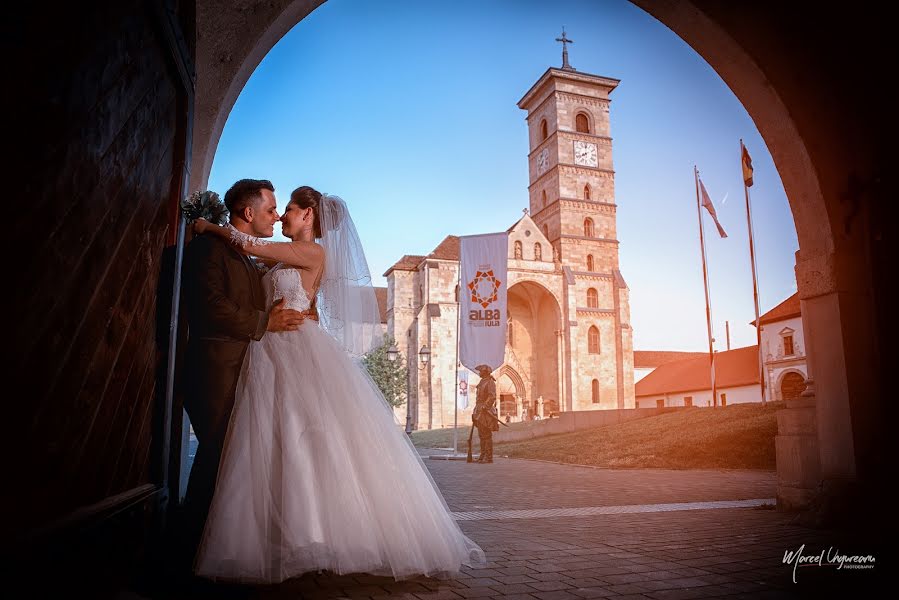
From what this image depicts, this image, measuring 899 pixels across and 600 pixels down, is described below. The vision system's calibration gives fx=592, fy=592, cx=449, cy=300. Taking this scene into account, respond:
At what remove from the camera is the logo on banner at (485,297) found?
17.5 metres

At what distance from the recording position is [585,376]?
43.1 m

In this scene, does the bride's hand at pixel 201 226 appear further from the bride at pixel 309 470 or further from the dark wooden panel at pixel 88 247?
the dark wooden panel at pixel 88 247

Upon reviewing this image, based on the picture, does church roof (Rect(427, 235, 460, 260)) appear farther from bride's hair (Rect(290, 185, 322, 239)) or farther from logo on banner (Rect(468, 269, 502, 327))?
bride's hair (Rect(290, 185, 322, 239))

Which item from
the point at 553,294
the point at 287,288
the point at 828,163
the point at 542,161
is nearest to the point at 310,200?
the point at 287,288

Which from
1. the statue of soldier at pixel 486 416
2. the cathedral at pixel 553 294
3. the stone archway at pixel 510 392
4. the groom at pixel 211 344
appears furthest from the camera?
the stone archway at pixel 510 392

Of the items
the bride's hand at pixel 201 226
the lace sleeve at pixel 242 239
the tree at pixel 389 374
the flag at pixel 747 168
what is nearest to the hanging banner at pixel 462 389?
the tree at pixel 389 374

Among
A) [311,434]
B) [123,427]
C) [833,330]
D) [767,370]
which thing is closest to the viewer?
[123,427]

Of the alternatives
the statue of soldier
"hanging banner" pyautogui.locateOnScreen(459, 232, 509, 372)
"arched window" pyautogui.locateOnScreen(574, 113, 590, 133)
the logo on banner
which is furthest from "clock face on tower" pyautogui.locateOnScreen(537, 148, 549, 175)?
the statue of soldier

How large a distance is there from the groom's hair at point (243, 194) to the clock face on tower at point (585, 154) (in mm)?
44576

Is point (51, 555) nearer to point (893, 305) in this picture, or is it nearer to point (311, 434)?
point (311, 434)

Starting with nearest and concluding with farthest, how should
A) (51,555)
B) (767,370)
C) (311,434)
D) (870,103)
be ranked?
(51,555)
(311,434)
(870,103)
(767,370)

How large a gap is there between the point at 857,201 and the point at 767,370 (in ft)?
137

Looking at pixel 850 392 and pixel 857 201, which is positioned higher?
pixel 857 201

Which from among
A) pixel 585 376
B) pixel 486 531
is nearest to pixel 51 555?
pixel 486 531
